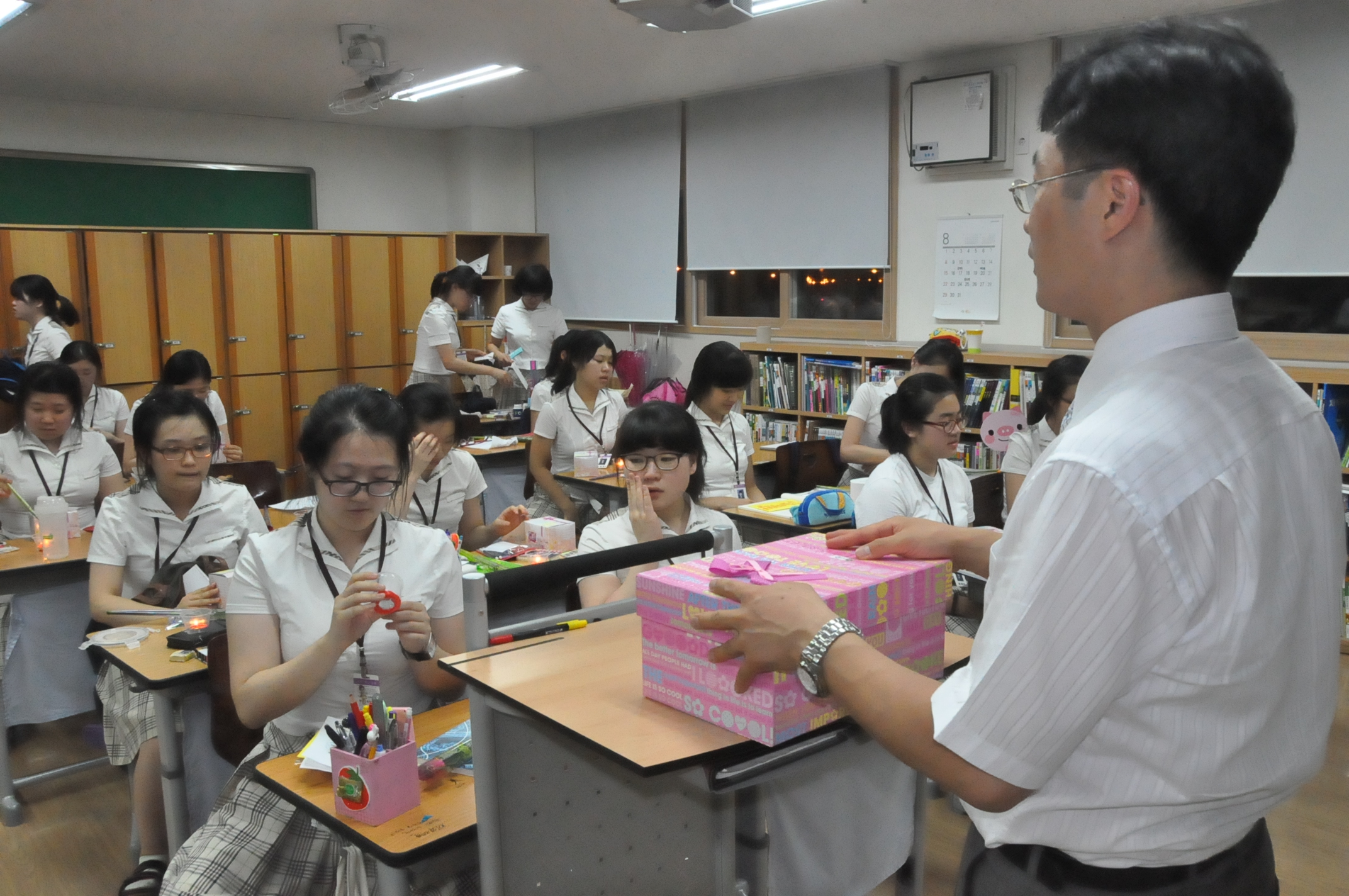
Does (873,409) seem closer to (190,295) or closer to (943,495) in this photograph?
(943,495)

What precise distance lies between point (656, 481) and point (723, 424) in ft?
6.35

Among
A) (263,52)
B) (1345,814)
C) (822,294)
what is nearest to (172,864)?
(1345,814)

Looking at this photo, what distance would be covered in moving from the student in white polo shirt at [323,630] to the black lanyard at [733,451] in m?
2.41

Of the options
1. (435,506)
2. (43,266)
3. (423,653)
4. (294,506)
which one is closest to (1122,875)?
(423,653)

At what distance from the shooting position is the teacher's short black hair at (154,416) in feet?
10.0

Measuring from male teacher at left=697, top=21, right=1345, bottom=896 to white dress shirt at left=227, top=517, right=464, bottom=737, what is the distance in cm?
141

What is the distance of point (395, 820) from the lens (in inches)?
62.8

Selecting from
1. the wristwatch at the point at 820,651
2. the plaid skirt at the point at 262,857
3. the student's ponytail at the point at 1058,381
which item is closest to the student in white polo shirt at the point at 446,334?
the student's ponytail at the point at 1058,381

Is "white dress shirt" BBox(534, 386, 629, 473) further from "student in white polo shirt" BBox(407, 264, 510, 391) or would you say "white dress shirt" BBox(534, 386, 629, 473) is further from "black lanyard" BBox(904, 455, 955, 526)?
"student in white polo shirt" BBox(407, 264, 510, 391)

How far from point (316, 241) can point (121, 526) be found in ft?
17.4

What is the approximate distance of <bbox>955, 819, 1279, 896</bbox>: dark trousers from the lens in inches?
37.7

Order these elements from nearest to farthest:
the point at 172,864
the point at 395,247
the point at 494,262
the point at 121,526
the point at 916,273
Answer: the point at 172,864
the point at 121,526
the point at 916,273
the point at 395,247
the point at 494,262

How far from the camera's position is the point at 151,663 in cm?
237

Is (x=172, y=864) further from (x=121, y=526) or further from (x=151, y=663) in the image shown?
(x=121, y=526)
